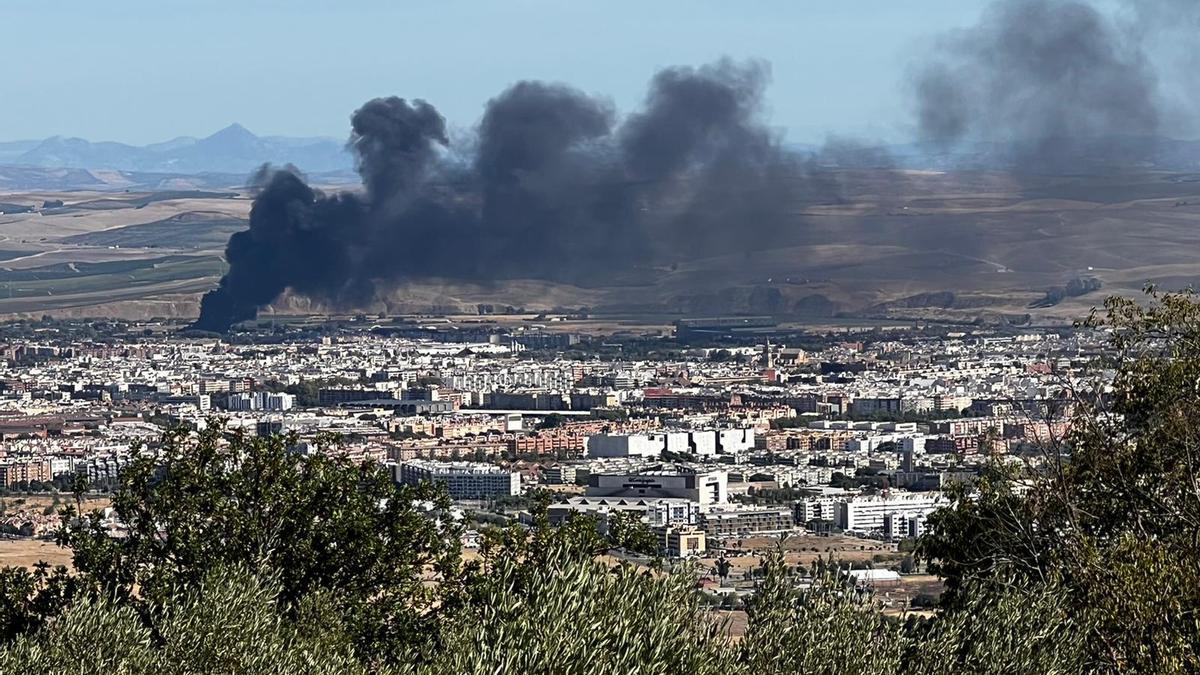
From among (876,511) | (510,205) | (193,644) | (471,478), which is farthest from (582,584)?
(510,205)

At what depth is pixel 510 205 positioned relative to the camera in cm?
11225

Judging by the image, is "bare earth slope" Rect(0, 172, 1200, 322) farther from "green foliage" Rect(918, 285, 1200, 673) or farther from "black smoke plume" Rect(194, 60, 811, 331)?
"green foliage" Rect(918, 285, 1200, 673)

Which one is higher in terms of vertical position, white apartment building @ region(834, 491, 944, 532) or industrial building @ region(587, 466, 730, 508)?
white apartment building @ region(834, 491, 944, 532)

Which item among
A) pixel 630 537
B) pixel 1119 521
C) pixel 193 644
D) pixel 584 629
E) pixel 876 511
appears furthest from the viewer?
pixel 876 511

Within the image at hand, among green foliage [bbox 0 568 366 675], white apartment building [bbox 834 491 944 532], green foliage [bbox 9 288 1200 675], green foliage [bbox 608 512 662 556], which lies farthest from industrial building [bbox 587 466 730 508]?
green foliage [bbox 0 568 366 675]

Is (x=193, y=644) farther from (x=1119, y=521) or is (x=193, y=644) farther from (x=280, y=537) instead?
(x=1119, y=521)

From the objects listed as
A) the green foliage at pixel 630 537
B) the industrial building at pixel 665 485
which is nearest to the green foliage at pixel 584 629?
the green foliage at pixel 630 537

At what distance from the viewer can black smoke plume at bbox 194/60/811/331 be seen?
109 meters

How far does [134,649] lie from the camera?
39.1 ft

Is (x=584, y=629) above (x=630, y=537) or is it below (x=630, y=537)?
above

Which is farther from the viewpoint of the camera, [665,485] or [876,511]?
[665,485]

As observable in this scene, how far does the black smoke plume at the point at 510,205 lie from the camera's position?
358ft

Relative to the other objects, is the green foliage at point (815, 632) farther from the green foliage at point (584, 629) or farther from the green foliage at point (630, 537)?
the green foliage at point (630, 537)

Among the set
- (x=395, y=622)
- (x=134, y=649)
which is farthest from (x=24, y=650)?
(x=395, y=622)
